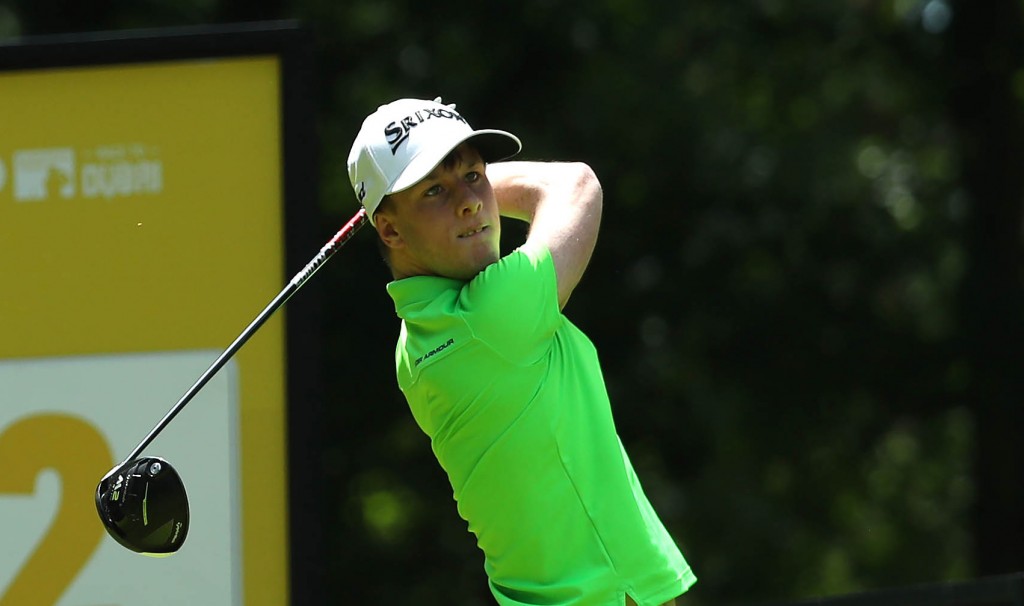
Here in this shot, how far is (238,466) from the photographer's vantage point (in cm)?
439

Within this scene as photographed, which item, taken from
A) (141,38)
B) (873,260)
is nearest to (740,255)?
(873,260)

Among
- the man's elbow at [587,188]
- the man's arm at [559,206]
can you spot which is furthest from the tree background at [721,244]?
the man's elbow at [587,188]

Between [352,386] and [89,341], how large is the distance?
8407 millimetres

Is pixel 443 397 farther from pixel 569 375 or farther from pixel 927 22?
pixel 927 22

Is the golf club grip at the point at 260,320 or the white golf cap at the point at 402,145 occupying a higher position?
the white golf cap at the point at 402,145

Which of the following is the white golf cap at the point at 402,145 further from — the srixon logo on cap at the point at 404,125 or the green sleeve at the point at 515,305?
the green sleeve at the point at 515,305

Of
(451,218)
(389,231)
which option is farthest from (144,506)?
(451,218)

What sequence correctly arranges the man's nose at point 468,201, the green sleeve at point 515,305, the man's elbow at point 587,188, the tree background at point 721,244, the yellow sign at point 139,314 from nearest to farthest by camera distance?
the green sleeve at point 515,305 → the man's nose at point 468,201 → the man's elbow at point 587,188 → the yellow sign at point 139,314 → the tree background at point 721,244

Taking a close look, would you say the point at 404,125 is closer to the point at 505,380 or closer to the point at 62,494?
the point at 505,380

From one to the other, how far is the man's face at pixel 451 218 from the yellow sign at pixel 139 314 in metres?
0.78

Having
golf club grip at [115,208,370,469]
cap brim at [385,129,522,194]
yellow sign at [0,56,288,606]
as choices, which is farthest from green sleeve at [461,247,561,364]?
yellow sign at [0,56,288,606]

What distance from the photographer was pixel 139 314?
4438 mm

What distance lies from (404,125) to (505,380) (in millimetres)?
566

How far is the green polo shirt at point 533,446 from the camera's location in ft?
11.5
